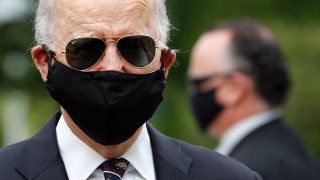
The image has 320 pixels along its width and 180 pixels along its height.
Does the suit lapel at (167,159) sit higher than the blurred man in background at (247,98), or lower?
higher

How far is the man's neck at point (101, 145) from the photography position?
164 inches

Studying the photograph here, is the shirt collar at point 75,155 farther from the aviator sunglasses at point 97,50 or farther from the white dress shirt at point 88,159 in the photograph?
the aviator sunglasses at point 97,50

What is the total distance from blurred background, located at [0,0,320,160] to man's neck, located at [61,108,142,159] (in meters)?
14.4

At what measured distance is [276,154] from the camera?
624 centimetres

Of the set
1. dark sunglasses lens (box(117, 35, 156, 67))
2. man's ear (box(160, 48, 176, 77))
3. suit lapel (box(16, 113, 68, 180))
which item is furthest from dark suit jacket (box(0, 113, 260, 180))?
dark sunglasses lens (box(117, 35, 156, 67))

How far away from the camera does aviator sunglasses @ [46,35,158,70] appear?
4.07 m

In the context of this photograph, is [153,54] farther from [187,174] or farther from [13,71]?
[13,71]

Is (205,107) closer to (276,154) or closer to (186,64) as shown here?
(276,154)

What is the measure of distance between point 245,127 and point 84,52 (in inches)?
111

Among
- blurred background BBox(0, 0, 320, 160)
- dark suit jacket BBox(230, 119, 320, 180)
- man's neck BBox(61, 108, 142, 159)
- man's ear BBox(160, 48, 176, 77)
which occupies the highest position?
man's ear BBox(160, 48, 176, 77)

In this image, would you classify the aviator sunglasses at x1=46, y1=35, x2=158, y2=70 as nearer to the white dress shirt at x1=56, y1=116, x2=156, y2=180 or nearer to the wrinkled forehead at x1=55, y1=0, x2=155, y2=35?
the wrinkled forehead at x1=55, y1=0, x2=155, y2=35

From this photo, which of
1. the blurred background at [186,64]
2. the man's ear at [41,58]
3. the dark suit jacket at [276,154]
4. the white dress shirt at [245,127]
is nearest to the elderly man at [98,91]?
the man's ear at [41,58]

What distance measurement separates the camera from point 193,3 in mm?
22234

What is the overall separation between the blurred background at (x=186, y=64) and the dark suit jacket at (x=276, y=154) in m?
12.0
